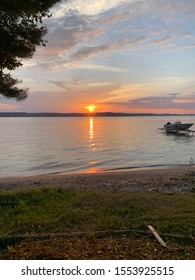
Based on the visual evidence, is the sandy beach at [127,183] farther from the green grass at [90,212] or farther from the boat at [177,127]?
the boat at [177,127]

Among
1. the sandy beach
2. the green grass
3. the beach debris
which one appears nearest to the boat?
the sandy beach

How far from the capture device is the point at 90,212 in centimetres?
922

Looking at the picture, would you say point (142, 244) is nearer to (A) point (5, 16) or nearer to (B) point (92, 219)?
(B) point (92, 219)

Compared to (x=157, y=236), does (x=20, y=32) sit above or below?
above

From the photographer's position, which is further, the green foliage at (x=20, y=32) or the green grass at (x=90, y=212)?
the green foliage at (x=20, y=32)

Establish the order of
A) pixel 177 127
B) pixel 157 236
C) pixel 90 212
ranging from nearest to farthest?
1. pixel 157 236
2. pixel 90 212
3. pixel 177 127

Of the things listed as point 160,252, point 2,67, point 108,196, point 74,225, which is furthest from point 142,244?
point 2,67

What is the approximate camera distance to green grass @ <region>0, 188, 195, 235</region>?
7816 mm

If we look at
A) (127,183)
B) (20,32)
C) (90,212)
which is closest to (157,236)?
(90,212)

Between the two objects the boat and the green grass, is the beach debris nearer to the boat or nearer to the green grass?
the green grass

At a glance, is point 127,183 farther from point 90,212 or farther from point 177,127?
point 177,127

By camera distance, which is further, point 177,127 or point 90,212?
point 177,127

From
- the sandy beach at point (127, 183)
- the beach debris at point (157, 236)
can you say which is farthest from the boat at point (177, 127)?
the beach debris at point (157, 236)

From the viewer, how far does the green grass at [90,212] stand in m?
7.82
